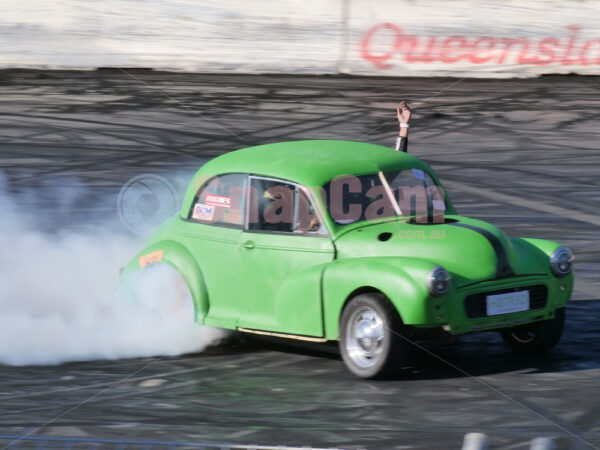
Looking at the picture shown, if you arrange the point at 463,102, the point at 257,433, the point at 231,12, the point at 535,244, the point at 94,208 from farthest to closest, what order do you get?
the point at 231,12, the point at 463,102, the point at 94,208, the point at 535,244, the point at 257,433

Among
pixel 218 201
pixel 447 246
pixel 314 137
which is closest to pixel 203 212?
pixel 218 201

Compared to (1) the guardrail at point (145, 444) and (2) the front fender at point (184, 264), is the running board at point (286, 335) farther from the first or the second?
(1) the guardrail at point (145, 444)

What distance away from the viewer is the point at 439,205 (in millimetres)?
8828

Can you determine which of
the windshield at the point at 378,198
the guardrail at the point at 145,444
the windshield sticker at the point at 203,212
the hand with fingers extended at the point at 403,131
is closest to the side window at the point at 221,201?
the windshield sticker at the point at 203,212

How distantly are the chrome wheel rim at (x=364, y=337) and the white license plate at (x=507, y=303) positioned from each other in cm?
76

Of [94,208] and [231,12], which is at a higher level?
[231,12]

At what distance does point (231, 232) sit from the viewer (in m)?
8.61

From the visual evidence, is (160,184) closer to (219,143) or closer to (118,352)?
(219,143)

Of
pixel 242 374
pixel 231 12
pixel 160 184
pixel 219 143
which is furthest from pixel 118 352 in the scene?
pixel 231 12

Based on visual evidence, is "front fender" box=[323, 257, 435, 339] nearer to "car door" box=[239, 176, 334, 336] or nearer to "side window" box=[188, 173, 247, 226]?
"car door" box=[239, 176, 334, 336]

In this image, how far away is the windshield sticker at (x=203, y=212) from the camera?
8906 millimetres

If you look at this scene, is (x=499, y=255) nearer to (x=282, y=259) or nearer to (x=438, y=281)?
(x=438, y=281)

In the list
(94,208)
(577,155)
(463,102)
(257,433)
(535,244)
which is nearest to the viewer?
(257,433)

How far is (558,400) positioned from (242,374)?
2.19 meters
